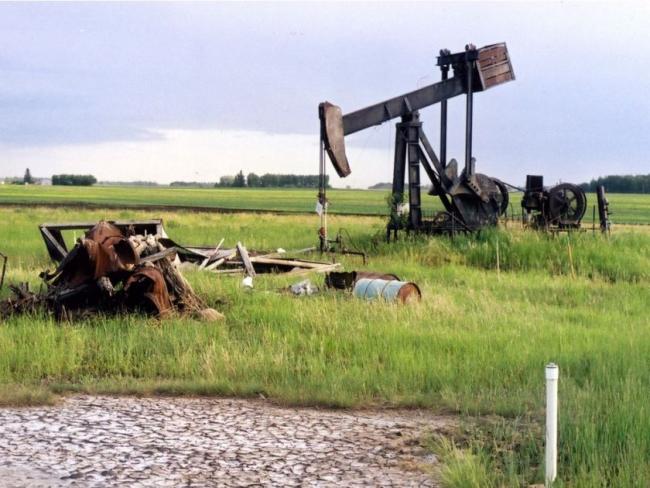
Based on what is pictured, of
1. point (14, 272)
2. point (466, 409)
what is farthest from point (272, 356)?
point (14, 272)

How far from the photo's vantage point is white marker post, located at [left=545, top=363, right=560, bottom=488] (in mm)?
4423

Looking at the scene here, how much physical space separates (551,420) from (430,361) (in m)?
3.62

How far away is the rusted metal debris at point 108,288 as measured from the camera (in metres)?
10.5

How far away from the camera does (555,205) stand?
2253 cm

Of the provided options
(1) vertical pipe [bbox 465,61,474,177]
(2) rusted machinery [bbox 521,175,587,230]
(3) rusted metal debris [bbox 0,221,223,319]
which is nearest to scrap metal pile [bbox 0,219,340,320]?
(3) rusted metal debris [bbox 0,221,223,319]

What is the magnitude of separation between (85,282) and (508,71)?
15.3 meters

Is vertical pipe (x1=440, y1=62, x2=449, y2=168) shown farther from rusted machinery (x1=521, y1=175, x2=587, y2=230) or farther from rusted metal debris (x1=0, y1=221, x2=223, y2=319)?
rusted metal debris (x1=0, y1=221, x2=223, y2=319)

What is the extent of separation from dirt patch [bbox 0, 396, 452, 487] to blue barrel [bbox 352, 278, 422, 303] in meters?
4.68

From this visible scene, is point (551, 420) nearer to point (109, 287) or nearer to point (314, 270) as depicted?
point (109, 287)

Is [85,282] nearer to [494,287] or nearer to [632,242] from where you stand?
[494,287]

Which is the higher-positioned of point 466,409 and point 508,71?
point 508,71

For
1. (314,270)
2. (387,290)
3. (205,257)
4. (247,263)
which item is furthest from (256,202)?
(387,290)

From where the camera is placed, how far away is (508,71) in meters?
22.4

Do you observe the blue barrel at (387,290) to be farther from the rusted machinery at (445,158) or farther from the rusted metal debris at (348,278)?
the rusted machinery at (445,158)
